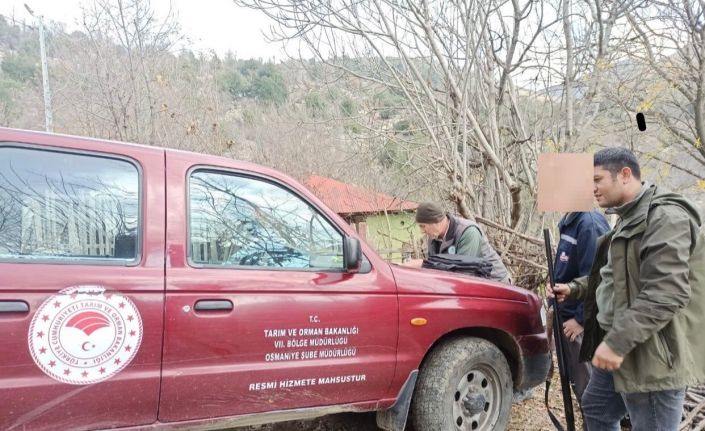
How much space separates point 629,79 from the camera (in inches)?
258

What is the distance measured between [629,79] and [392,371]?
5864 mm

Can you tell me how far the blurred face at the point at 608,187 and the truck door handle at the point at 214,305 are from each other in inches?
75.4

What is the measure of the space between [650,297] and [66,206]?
2.54 meters

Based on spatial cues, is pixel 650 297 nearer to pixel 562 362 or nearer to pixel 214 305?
pixel 562 362

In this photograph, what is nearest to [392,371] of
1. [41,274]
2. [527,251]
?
[41,274]

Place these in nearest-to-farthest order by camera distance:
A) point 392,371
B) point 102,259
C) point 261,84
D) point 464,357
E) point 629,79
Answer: point 102,259 → point 392,371 → point 464,357 → point 629,79 → point 261,84

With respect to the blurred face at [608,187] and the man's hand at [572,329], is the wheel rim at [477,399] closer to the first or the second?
the man's hand at [572,329]

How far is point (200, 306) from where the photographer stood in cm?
227

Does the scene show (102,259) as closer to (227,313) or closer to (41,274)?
(41,274)

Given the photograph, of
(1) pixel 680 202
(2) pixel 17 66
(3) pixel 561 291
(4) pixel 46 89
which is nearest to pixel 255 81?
(2) pixel 17 66

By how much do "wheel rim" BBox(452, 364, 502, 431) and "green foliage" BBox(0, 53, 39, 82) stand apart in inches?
653

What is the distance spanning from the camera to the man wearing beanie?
387 centimetres

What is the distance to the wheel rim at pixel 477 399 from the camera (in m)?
3.08

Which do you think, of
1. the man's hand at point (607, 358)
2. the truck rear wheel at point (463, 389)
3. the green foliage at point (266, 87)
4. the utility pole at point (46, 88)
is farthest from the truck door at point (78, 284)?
the green foliage at point (266, 87)
